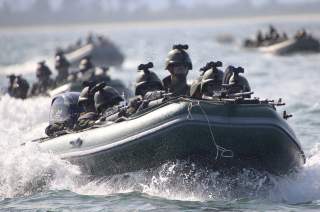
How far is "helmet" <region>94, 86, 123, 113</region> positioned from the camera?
55.6 ft

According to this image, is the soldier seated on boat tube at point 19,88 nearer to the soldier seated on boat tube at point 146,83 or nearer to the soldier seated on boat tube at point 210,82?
the soldier seated on boat tube at point 146,83

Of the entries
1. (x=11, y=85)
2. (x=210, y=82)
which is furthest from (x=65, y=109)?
(x=11, y=85)

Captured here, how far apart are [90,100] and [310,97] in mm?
14882

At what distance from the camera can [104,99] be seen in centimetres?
1697

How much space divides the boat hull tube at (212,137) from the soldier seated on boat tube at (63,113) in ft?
10.3

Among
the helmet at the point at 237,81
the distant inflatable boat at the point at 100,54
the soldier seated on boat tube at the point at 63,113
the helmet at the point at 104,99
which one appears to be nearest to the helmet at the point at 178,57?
the helmet at the point at 237,81

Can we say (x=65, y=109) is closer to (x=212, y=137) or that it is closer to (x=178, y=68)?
(x=178, y=68)

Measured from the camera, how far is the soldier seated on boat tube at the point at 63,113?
1786 centimetres

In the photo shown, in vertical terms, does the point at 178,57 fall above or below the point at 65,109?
above

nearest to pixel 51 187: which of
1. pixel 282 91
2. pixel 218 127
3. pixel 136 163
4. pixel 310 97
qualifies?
pixel 136 163

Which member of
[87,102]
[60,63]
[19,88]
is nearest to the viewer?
[87,102]

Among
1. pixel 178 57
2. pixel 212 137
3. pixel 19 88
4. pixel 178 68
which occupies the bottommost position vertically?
pixel 212 137

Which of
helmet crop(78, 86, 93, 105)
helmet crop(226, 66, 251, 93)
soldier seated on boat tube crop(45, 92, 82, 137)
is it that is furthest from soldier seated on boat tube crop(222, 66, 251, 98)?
soldier seated on boat tube crop(45, 92, 82, 137)

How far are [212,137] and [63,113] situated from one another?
489 centimetres
